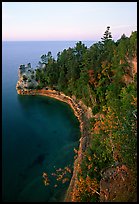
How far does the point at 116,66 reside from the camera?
20.8 metres

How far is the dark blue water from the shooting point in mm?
13680

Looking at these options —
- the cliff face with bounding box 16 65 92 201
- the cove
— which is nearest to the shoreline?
the cliff face with bounding box 16 65 92 201

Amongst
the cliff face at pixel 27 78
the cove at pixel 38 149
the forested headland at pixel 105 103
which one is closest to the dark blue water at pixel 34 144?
the cove at pixel 38 149

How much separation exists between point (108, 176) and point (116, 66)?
12.4m

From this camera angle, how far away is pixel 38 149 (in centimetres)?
1831

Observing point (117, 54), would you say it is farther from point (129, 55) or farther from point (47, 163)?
point (47, 163)

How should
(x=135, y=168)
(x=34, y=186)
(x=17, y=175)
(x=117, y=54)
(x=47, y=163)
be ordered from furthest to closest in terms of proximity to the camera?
(x=117, y=54), (x=47, y=163), (x=17, y=175), (x=34, y=186), (x=135, y=168)

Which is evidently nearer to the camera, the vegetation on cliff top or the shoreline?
the vegetation on cliff top

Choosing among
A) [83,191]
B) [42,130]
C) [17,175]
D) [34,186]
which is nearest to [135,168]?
[83,191]

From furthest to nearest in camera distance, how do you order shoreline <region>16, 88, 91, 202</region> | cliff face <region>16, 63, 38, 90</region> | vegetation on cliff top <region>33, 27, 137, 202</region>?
cliff face <region>16, 63, 38, 90</region> → shoreline <region>16, 88, 91, 202</region> → vegetation on cliff top <region>33, 27, 137, 202</region>

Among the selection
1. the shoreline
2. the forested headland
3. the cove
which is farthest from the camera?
the cove

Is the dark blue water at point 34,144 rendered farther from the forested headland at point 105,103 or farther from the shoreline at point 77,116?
the forested headland at point 105,103

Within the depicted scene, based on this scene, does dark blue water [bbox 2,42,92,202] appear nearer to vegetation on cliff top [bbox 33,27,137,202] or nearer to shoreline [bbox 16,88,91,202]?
shoreline [bbox 16,88,91,202]

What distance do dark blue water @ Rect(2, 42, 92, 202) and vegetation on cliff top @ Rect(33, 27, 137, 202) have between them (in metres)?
2.10
